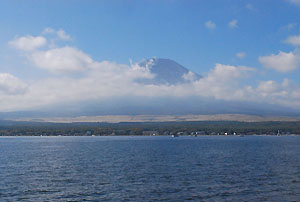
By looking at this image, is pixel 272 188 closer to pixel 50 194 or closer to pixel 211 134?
pixel 50 194

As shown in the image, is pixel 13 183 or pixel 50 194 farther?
pixel 13 183

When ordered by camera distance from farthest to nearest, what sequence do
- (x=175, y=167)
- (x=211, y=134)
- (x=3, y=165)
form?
(x=211, y=134) < (x=3, y=165) < (x=175, y=167)

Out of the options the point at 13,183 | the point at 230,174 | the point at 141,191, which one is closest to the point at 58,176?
the point at 13,183

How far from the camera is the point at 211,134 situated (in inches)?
7042

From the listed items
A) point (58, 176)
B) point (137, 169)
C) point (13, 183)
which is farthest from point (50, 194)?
point (137, 169)

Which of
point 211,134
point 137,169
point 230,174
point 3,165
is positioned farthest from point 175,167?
point 211,134

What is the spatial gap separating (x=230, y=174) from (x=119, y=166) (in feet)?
45.5

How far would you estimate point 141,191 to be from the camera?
97.5ft

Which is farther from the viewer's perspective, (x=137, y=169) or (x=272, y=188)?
(x=137, y=169)

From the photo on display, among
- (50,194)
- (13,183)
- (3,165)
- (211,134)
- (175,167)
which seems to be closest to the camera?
(50,194)

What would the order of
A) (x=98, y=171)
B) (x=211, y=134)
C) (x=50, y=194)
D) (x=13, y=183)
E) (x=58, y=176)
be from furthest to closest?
(x=211, y=134)
(x=98, y=171)
(x=58, y=176)
(x=13, y=183)
(x=50, y=194)

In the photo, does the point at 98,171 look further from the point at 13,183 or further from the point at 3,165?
the point at 3,165

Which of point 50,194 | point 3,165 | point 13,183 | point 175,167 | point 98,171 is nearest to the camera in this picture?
point 50,194

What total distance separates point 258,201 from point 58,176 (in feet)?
64.8
